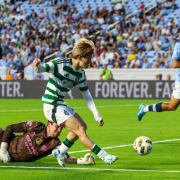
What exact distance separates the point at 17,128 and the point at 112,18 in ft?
106

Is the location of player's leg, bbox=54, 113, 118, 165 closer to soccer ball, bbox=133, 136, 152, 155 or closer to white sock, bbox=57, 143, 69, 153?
white sock, bbox=57, 143, 69, 153

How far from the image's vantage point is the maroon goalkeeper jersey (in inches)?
459

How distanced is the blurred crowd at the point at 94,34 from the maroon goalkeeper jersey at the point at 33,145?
26820mm

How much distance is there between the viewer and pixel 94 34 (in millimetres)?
42500

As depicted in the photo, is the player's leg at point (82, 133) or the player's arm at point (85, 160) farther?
the player's arm at point (85, 160)

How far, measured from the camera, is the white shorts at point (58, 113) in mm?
11148

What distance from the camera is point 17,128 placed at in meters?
11.9

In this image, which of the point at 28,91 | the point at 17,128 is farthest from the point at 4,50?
the point at 17,128

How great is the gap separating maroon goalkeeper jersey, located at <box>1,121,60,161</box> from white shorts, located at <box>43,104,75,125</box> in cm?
49

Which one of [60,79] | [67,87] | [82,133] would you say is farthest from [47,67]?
[82,133]

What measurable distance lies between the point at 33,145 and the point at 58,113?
2.67 ft

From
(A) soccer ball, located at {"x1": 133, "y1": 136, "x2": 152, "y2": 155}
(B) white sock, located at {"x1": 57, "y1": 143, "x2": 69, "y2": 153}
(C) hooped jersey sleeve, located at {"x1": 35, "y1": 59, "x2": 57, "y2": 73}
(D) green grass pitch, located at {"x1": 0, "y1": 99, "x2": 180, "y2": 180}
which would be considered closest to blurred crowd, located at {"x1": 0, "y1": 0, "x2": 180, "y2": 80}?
(D) green grass pitch, located at {"x1": 0, "y1": 99, "x2": 180, "y2": 180}

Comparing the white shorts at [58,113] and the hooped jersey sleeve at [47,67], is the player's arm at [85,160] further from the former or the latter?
the hooped jersey sleeve at [47,67]

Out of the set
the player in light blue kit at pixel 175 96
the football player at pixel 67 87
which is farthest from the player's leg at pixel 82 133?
the player in light blue kit at pixel 175 96
